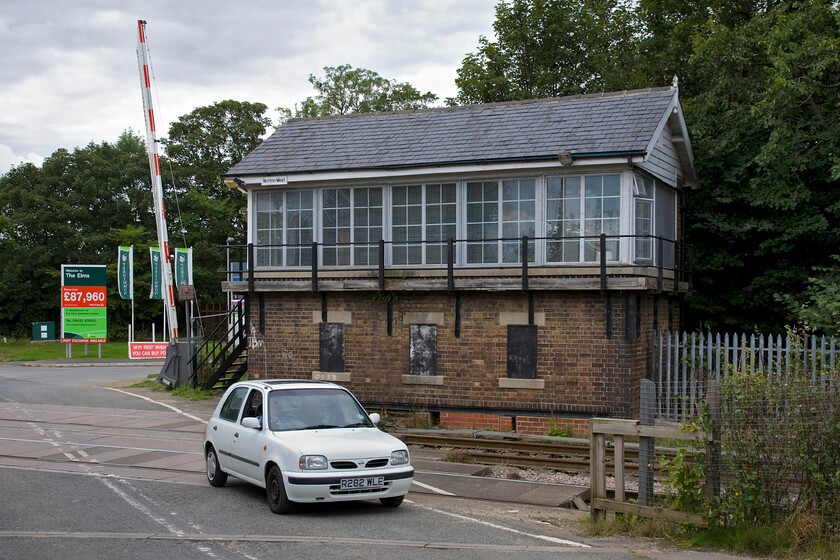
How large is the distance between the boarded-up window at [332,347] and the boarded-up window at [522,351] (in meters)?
4.05

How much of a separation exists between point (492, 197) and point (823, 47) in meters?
7.87

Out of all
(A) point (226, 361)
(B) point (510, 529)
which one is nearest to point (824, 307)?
(B) point (510, 529)

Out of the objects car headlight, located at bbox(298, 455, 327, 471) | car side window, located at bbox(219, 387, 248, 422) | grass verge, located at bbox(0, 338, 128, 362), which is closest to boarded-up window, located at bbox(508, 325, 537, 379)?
car side window, located at bbox(219, 387, 248, 422)

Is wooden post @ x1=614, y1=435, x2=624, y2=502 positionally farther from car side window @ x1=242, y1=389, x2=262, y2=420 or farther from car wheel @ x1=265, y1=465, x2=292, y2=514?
car side window @ x1=242, y1=389, x2=262, y2=420

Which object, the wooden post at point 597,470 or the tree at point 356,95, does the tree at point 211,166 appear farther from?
the wooden post at point 597,470

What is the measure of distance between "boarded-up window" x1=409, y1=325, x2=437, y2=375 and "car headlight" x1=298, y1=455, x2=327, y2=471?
9.37 m

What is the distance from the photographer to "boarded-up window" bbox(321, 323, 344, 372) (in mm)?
19859

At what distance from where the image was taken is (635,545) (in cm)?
859

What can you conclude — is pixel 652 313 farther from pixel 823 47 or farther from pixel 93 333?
pixel 93 333

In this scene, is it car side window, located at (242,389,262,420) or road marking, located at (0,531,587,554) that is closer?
road marking, located at (0,531,587,554)

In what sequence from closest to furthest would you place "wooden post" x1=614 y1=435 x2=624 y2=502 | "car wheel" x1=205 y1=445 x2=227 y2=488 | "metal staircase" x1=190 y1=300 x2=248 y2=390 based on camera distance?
"wooden post" x1=614 y1=435 x2=624 y2=502, "car wheel" x1=205 y1=445 x2=227 y2=488, "metal staircase" x1=190 y1=300 x2=248 y2=390

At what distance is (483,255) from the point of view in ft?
61.7

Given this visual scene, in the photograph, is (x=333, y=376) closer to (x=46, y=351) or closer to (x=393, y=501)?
(x=393, y=501)

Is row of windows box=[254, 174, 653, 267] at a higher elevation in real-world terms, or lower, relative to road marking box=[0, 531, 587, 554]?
higher
